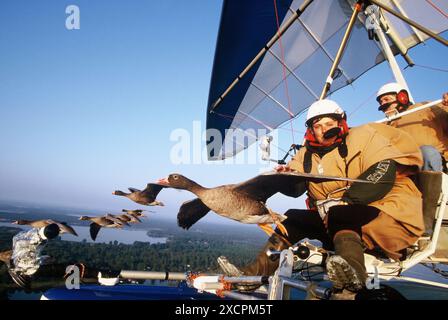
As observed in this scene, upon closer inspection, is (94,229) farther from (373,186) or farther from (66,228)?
(373,186)

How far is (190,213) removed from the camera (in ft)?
6.79

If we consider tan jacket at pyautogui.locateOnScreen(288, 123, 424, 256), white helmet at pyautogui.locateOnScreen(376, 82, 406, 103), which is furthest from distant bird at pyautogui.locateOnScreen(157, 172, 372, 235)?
white helmet at pyautogui.locateOnScreen(376, 82, 406, 103)

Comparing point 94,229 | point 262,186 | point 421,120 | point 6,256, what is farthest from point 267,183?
point 421,120

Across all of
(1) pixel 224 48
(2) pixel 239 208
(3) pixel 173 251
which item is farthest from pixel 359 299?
(3) pixel 173 251

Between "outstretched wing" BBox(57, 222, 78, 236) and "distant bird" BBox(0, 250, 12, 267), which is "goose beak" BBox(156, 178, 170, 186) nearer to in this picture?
"outstretched wing" BBox(57, 222, 78, 236)

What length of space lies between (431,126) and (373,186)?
8.38ft

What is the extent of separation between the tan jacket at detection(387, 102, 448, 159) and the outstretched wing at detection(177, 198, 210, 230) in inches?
140

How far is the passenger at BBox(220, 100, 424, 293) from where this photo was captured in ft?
7.30

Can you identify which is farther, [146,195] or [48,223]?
[48,223]

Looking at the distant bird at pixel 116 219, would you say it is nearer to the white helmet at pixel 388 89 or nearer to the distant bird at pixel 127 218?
the distant bird at pixel 127 218

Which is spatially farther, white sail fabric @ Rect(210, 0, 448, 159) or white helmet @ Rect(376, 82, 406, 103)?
white sail fabric @ Rect(210, 0, 448, 159)

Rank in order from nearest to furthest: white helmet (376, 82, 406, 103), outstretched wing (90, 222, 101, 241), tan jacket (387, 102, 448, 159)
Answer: outstretched wing (90, 222, 101, 241)
tan jacket (387, 102, 448, 159)
white helmet (376, 82, 406, 103)
